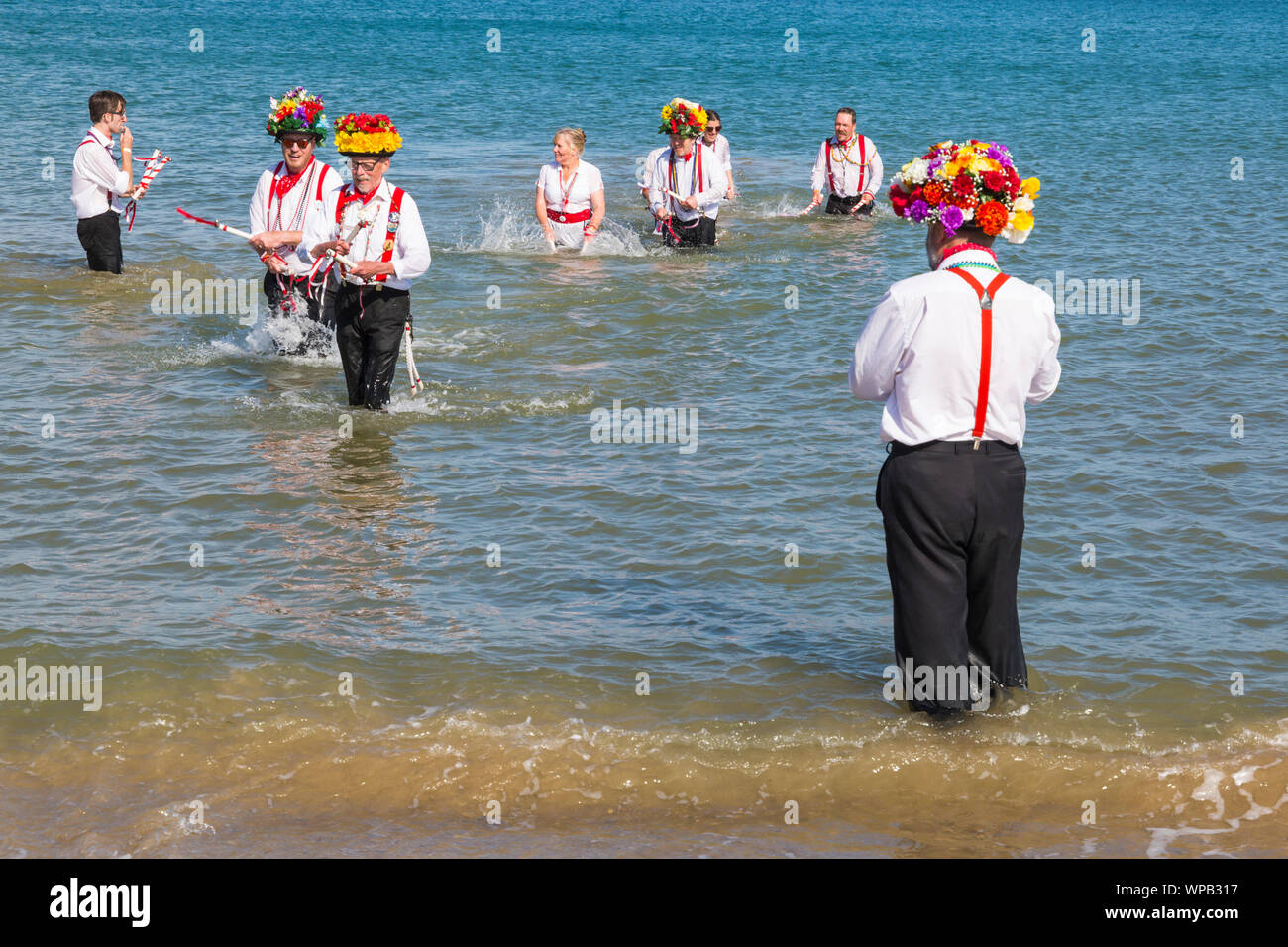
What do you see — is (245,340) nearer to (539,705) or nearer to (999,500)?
(539,705)

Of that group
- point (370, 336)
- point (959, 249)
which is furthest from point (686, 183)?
point (959, 249)

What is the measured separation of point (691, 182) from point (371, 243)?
7.23 meters

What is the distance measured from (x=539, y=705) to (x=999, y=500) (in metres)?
2.20

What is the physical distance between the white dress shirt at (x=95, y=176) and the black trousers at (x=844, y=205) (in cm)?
855

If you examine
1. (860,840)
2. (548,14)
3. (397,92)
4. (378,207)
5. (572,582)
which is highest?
(548,14)

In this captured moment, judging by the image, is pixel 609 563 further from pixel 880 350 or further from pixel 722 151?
pixel 722 151

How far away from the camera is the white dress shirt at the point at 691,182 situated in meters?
15.4

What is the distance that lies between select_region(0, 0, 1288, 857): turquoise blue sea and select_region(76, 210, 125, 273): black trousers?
151mm

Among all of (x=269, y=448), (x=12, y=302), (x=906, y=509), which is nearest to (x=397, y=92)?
(x=12, y=302)

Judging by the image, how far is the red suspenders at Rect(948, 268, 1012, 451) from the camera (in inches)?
206

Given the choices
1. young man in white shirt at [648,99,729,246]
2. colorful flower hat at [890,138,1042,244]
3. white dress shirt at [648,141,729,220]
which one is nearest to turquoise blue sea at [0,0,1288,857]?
young man in white shirt at [648,99,729,246]

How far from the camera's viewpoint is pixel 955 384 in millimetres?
5285

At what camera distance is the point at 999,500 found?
212 inches

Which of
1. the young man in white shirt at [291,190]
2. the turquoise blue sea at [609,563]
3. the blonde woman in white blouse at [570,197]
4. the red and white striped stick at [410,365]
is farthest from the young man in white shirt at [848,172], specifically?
the red and white striped stick at [410,365]
